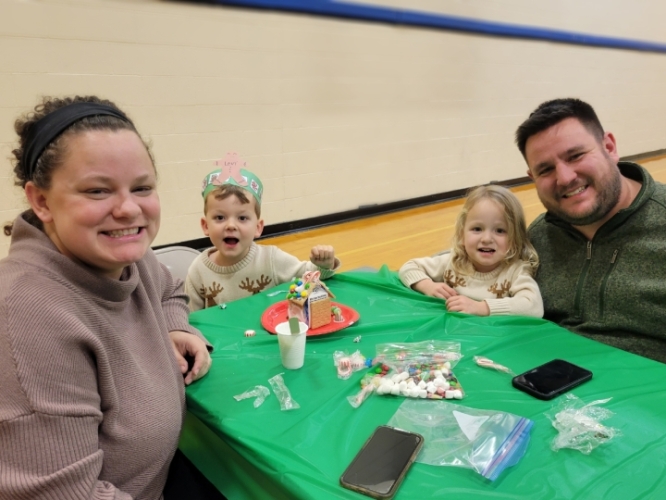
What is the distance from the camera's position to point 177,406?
1.18 metres

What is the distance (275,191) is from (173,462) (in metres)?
3.83

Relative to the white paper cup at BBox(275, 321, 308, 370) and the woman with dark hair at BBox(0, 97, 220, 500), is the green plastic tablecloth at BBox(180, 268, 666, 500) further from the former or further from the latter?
the woman with dark hair at BBox(0, 97, 220, 500)

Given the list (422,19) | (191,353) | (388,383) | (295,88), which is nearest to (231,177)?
(191,353)

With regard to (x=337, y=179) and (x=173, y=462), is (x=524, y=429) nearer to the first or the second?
(x=173, y=462)

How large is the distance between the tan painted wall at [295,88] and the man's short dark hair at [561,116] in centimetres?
315

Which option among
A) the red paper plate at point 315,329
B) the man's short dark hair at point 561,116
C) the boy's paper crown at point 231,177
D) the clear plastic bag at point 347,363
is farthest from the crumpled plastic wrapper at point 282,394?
the man's short dark hair at point 561,116

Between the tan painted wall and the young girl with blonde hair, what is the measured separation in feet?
9.48

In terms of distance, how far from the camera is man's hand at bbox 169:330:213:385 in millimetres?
1364

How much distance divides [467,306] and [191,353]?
37.9 inches

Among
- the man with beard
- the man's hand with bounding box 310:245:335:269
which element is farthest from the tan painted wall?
the man with beard

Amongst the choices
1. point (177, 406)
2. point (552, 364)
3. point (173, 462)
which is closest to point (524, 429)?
point (552, 364)

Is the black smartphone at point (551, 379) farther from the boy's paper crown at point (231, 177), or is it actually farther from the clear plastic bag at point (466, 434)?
the boy's paper crown at point (231, 177)

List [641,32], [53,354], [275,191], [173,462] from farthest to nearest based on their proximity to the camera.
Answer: [641,32] → [275,191] → [173,462] → [53,354]

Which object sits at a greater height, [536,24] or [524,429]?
[536,24]
